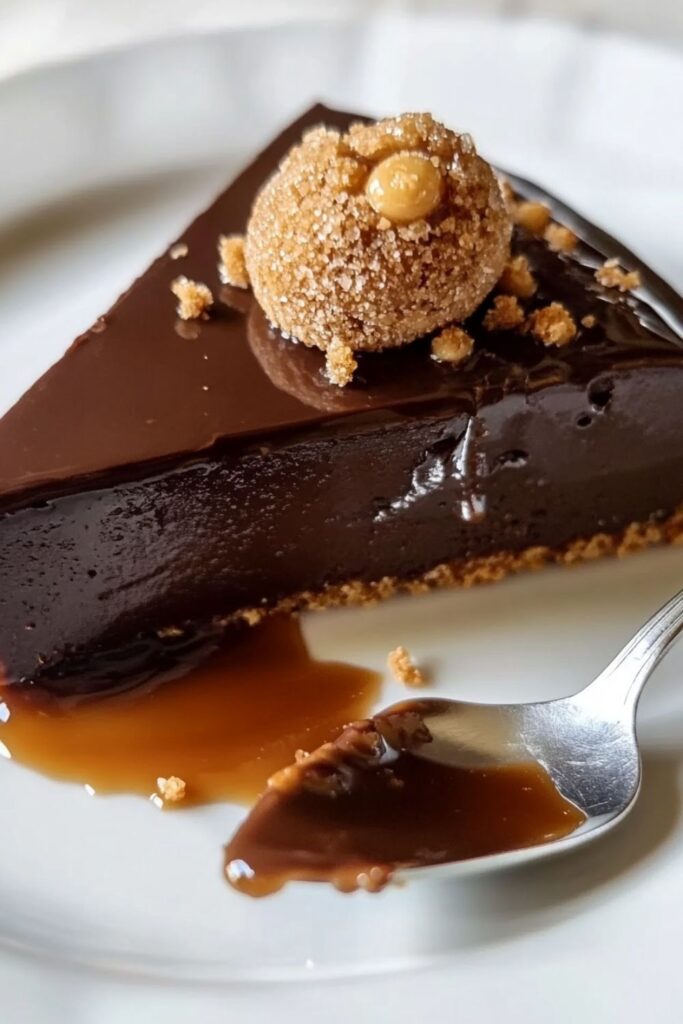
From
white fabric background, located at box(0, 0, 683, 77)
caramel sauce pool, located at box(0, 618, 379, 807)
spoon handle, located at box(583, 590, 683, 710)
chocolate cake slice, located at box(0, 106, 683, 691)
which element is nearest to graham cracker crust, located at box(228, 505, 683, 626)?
chocolate cake slice, located at box(0, 106, 683, 691)

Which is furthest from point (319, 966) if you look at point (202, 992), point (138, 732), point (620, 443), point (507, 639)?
point (620, 443)

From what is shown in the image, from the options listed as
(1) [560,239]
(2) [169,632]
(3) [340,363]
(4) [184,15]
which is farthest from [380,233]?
(4) [184,15]

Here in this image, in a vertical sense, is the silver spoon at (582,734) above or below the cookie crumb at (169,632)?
above

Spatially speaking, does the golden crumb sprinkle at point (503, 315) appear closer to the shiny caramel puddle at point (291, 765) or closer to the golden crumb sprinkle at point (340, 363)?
the golden crumb sprinkle at point (340, 363)

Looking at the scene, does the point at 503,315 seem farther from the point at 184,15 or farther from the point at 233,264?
the point at 184,15

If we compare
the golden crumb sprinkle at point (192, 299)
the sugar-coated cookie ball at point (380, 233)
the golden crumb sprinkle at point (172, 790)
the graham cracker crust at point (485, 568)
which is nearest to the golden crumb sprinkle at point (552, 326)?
the sugar-coated cookie ball at point (380, 233)

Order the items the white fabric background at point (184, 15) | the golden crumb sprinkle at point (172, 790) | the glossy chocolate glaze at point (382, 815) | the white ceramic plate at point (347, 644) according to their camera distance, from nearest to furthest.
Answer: the white ceramic plate at point (347, 644), the glossy chocolate glaze at point (382, 815), the golden crumb sprinkle at point (172, 790), the white fabric background at point (184, 15)
